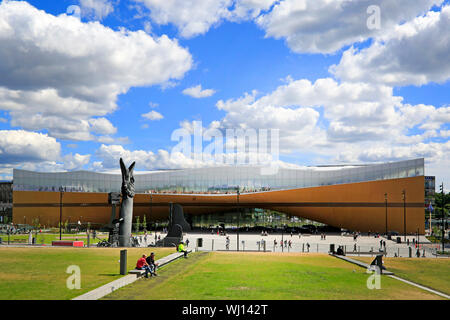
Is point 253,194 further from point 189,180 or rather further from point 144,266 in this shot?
point 144,266

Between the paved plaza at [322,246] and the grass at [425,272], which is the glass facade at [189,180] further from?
the grass at [425,272]

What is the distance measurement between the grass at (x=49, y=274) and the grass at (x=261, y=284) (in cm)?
178

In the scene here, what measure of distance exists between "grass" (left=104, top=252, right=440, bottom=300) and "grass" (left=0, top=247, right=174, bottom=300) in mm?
1782

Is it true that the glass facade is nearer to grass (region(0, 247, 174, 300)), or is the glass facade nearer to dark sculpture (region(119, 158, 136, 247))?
dark sculpture (region(119, 158, 136, 247))

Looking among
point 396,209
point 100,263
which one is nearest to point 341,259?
point 100,263

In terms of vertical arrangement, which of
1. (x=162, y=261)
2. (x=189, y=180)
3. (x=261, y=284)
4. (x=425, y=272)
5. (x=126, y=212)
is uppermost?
(x=189, y=180)

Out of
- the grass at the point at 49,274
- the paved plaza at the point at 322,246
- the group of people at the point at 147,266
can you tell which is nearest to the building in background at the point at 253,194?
the paved plaza at the point at 322,246

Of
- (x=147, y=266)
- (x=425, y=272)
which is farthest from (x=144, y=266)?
(x=425, y=272)

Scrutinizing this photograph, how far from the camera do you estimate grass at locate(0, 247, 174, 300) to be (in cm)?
1351

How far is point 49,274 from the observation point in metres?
17.8

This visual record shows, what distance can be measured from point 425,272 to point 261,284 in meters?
10.5
